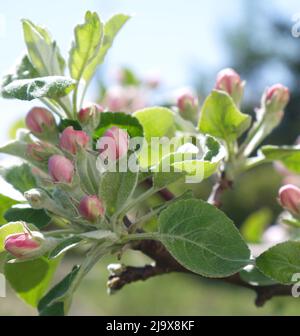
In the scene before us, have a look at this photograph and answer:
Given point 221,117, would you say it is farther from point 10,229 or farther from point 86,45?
point 10,229

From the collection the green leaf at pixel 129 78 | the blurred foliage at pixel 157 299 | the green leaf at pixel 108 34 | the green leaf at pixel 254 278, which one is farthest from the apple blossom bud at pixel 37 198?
the blurred foliage at pixel 157 299

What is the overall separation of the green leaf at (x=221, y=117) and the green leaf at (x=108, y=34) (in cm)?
A: 16

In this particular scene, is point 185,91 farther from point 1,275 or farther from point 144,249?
point 1,275

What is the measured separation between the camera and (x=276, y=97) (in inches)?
40.6

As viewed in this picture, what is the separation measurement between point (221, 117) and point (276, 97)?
0.13 m

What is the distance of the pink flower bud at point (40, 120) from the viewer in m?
0.90

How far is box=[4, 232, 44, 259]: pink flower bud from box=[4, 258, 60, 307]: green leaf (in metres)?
0.25

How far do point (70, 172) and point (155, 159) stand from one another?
0.41 feet

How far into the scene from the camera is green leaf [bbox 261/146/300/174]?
999 millimetres

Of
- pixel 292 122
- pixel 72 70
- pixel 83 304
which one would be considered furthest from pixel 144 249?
pixel 292 122

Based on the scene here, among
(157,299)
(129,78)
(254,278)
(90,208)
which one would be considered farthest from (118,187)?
(157,299)

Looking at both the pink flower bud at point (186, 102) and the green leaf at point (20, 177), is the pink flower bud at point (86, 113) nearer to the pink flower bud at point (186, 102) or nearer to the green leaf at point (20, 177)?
the green leaf at point (20, 177)

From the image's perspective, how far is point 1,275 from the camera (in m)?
0.94

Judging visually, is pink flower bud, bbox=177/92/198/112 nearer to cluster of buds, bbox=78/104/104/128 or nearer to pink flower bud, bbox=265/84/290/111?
pink flower bud, bbox=265/84/290/111
